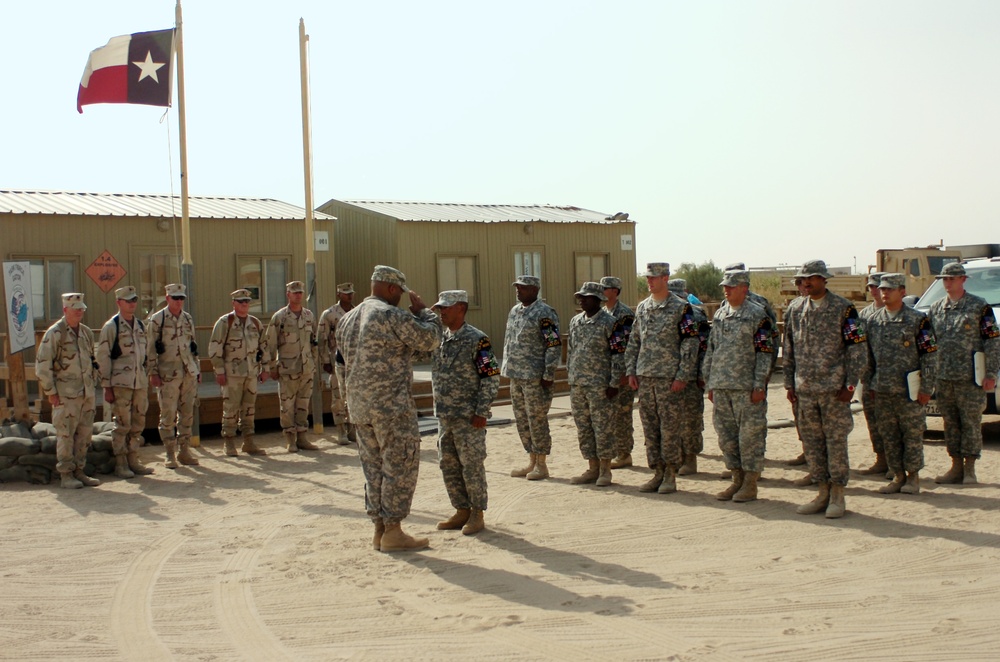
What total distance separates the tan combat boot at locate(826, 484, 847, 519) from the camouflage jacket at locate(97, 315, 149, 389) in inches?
271

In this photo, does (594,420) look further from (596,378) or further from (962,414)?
(962,414)

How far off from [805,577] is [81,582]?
450cm

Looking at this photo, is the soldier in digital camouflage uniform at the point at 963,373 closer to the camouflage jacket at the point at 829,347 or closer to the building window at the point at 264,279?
the camouflage jacket at the point at 829,347

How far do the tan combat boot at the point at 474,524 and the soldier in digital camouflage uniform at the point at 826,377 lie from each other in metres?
2.44

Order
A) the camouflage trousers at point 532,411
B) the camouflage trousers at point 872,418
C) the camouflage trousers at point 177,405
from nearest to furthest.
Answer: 1. the camouflage trousers at point 872,418
2. the camouflage trousers at point 532,411
3. the camouflage trousers at point 177,405

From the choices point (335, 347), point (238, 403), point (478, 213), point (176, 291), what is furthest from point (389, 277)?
point (478, 213)

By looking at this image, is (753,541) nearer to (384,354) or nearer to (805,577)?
(805,577)

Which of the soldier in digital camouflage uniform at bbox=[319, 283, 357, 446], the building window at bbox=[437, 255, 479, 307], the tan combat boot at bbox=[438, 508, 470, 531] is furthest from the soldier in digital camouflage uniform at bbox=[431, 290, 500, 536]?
the building window at bbox=[437, 255, 479, 307]

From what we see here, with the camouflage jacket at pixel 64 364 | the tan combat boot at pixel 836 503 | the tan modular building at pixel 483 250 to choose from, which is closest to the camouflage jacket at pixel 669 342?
the tan combat boot at pixel 836 503

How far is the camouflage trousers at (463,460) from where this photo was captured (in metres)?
6.91

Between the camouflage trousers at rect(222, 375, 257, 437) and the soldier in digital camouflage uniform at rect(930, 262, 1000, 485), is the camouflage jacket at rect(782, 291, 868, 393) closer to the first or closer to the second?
the soldier in digital camouflage uniform at rect(930, 262, 1000, 485)

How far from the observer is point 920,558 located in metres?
6.00

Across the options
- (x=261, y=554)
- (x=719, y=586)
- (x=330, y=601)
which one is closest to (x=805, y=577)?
(x=719, y=586)

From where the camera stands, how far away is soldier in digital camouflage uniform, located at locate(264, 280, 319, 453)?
38.1 feet
